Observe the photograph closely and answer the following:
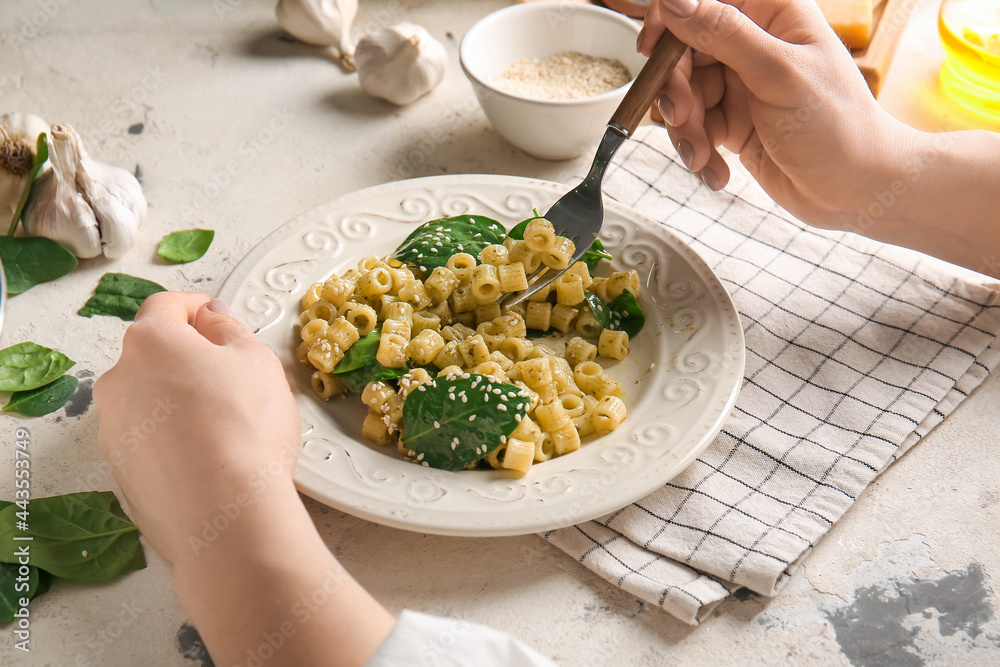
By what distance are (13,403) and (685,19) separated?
1.41 m

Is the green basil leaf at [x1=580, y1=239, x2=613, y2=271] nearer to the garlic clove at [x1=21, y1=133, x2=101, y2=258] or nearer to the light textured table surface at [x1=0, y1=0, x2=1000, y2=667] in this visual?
the light textured table surface at [x1=0, y1=0, x2=1000, y2=667]

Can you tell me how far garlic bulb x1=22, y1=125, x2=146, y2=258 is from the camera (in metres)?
1.63

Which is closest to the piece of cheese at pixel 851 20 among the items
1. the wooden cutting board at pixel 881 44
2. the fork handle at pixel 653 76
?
the wooden cutting board at pixel 881 44

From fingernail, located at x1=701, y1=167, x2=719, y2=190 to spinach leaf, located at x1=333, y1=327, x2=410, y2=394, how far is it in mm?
875

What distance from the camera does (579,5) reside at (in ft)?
6.84

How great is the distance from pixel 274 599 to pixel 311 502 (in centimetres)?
36

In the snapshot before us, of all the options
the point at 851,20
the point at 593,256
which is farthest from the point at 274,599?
the point at 851,20

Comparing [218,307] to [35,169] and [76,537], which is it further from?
[35,169]

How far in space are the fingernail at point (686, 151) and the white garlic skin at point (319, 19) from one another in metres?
1.18

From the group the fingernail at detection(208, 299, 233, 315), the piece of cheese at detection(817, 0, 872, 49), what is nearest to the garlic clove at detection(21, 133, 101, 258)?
the fingernail at detection(208, 299, 233, 315)

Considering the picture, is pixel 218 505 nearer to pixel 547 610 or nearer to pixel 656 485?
pixel 547 610

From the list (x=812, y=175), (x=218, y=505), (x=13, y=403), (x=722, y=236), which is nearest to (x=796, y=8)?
(x=812, y=175)

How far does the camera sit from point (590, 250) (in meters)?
1.59

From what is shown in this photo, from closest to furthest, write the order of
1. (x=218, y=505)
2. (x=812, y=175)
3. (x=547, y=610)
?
1. (x=218, y=505)
2. (x=547, y=610)
3. (x=812, y=175)
